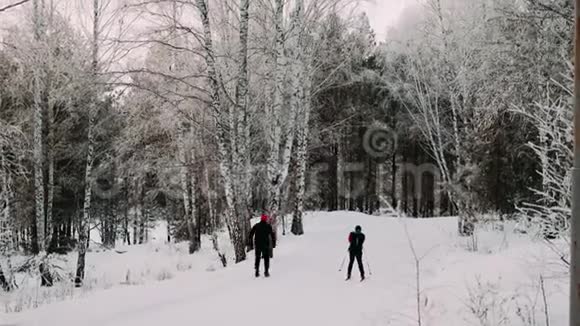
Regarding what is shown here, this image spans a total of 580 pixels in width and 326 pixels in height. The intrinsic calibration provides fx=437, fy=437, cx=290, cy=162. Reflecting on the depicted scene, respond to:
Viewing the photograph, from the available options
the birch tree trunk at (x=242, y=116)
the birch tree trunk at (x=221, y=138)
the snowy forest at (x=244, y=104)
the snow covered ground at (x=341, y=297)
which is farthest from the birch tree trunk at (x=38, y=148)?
the birch tree trunk at (x=242, y=116)

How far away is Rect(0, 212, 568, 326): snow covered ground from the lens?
20.1 feet

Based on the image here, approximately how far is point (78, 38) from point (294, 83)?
7525mm

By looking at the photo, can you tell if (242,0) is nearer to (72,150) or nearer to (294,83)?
(294,83)

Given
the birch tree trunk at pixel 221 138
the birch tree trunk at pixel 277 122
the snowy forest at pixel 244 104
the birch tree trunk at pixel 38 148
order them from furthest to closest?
the birch tree trunk at pixel 38 148 → the birch tree trunk at pixel 277 122 → the birch tree trunk at pixel 221 138 → the snowy forest at pixel 244 104

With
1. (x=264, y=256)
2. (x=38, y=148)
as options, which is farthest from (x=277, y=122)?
(x=38, y=148)

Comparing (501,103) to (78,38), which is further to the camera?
(78,38)

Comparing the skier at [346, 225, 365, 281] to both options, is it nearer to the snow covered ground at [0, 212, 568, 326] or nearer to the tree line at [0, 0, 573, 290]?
the snow covered ground at [0, 212, 568, 326]

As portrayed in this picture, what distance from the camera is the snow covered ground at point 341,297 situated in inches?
241

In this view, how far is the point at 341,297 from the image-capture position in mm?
8227

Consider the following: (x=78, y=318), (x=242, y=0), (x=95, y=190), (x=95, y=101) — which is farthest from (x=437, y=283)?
(x=95, y=190)

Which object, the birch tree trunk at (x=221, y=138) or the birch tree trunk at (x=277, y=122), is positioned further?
the birch tree trunk at (x=277, y=122)

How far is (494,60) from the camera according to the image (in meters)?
10.1

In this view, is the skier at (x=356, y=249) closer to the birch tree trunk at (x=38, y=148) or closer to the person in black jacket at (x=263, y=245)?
the person in black jacket at (x=263, y=245)

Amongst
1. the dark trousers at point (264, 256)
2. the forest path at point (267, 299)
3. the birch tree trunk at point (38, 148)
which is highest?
the birch tree trunk at point (38, 148)
